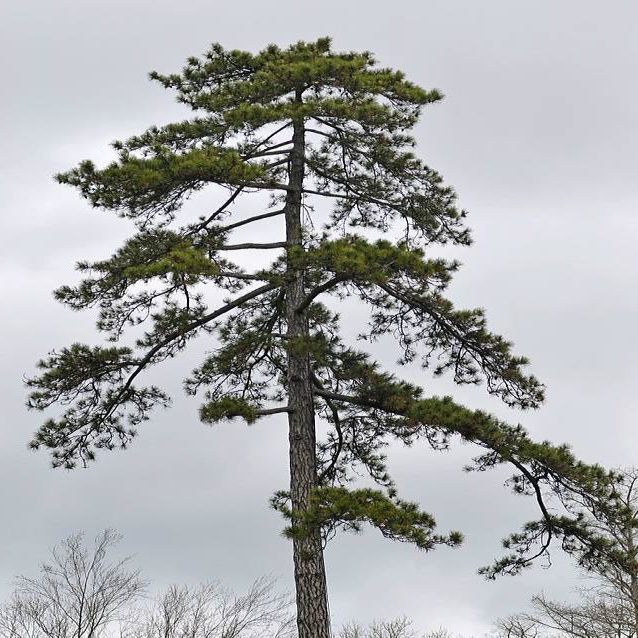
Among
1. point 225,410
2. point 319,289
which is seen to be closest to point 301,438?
point 225,410

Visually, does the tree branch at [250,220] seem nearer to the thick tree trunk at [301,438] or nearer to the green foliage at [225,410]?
the thick tree trunk at [301,438]

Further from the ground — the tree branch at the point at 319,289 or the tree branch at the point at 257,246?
the tree branch at the point at 257,246

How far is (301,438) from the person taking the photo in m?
13.0

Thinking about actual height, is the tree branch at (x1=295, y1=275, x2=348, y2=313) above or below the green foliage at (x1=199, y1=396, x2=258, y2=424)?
above

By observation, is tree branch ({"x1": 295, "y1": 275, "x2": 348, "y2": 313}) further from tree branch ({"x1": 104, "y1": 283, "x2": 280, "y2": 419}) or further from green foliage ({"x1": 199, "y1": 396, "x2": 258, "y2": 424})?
green foliage ({"x1": 199, "y1": 396, "x2": 258, "y2": 424})

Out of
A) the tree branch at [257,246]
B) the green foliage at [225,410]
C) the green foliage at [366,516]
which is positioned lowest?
the green foliage at [366,516]

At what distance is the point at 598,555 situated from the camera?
44.2 feet

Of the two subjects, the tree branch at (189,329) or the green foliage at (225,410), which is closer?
the green foliage at (225,410)

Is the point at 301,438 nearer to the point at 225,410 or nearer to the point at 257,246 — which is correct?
the point at 225,410

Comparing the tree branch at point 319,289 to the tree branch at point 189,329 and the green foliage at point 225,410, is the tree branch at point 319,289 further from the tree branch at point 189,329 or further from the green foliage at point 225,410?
the green foliage at point 225,410

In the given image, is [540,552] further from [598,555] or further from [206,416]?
[206,416]

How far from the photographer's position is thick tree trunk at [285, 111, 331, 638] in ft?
39.5

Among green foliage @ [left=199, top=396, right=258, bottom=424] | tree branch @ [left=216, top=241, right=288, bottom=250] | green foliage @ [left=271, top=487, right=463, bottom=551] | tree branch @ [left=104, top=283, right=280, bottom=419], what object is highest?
tree branch @ [left=216, top=241, right=288, bottom=250]

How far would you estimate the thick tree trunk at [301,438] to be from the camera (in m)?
12.0
